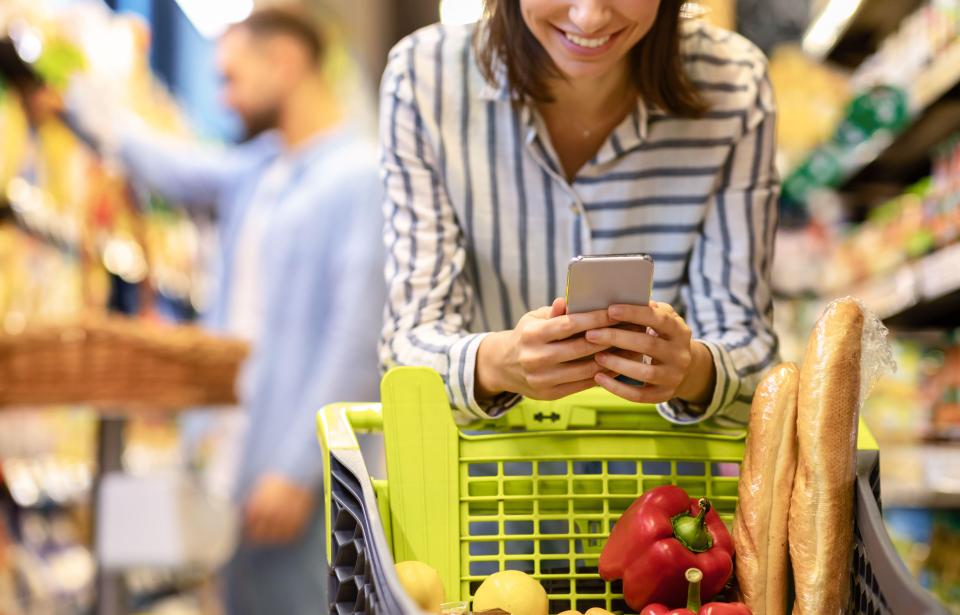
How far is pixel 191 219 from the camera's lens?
4824 millimetres

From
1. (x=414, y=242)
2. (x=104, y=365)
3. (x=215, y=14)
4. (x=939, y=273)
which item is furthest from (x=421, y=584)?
(x=215, y=14)

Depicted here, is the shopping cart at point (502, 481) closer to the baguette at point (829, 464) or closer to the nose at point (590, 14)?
the baguette at point (829, 464)

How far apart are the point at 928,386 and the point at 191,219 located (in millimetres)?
3106

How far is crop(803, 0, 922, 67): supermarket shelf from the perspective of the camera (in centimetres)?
435

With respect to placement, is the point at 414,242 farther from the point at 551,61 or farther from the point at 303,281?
the point at 303,281

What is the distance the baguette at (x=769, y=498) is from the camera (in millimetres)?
1109

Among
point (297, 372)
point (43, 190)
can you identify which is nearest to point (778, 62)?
point (297, 372)

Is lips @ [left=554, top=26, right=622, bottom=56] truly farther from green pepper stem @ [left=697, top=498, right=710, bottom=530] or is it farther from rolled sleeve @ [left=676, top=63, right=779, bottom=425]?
green pepper stem @ [left=697, top=498, right=710, bottom=530]

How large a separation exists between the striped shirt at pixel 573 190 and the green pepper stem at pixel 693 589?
0.41 m

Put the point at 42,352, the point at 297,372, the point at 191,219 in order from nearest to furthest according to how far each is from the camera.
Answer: the point at 42,352
the point at 297,372
the point at 191,219

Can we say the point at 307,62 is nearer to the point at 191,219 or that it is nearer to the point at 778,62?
the point at 191,219

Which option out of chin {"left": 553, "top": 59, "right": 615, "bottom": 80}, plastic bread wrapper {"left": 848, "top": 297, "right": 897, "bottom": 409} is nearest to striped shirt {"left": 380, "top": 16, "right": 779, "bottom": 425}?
chin {"left": 553, "top": 59, "right": 615, "bottom": 80}

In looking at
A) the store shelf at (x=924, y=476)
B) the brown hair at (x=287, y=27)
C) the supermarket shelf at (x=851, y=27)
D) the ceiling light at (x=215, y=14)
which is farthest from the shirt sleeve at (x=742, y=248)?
the ceiling light at (x=215, y=14)

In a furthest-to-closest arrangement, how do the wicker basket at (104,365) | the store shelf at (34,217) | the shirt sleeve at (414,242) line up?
the store shelf at (34,217), the wicker basket at (104,365), the shirt sleeve at (414,242)
